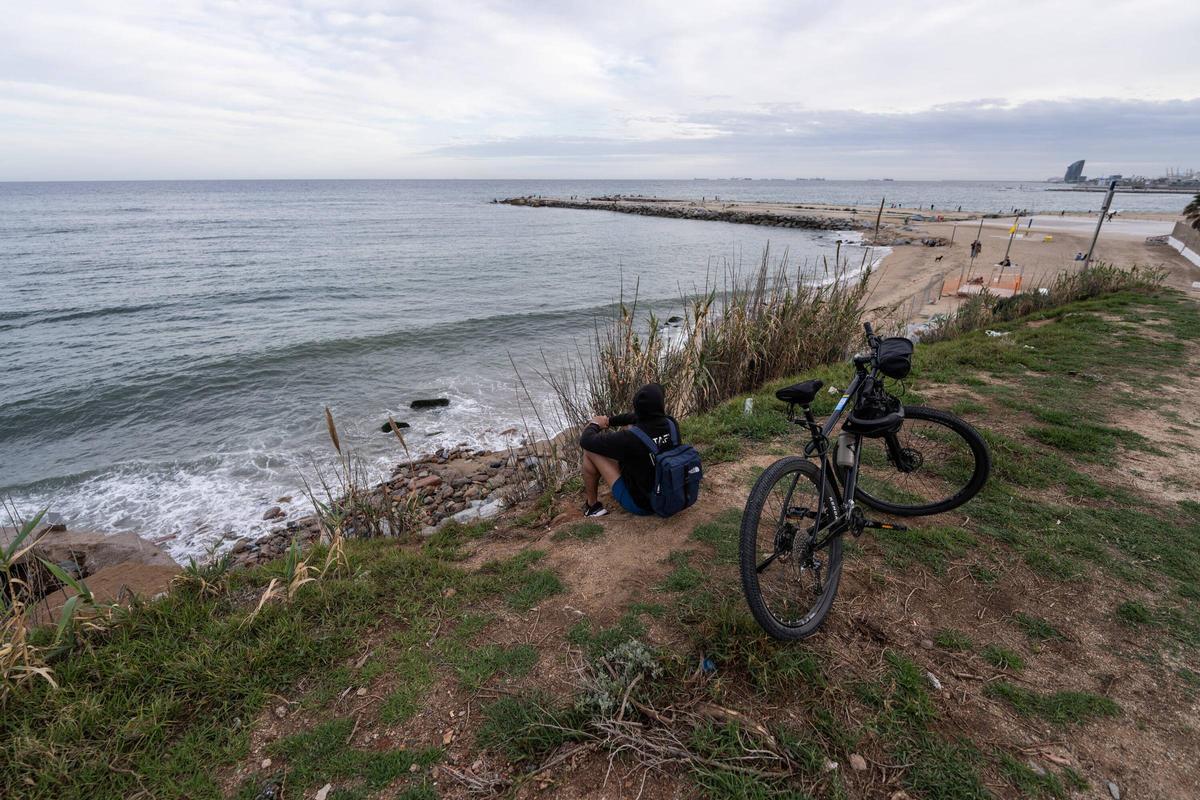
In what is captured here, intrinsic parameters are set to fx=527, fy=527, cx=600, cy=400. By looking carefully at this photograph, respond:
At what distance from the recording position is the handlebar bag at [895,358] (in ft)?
10.8

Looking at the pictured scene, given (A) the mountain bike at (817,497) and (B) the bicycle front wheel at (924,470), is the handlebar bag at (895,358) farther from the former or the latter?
(B) the bicycle front wheel at (924,470)

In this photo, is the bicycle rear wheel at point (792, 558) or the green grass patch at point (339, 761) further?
the bicycle rear wheel at point (792, 558)

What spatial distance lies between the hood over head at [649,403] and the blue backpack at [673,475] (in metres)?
0.12

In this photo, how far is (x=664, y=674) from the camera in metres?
2.84

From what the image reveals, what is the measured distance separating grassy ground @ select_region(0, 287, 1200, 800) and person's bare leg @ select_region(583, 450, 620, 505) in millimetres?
333

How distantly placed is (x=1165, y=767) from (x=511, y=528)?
422cm

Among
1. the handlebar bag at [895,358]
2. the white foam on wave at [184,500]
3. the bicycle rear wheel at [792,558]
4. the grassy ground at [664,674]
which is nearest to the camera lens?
the grassy ground at [664,674]

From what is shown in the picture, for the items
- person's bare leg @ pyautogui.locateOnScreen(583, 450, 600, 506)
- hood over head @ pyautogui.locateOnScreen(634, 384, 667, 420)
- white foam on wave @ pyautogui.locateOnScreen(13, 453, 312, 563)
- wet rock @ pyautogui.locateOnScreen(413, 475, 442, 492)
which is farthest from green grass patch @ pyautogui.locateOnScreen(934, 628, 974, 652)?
white foam on wave @ pyautogui.locateOnScreen(13, 453, 312, 563)

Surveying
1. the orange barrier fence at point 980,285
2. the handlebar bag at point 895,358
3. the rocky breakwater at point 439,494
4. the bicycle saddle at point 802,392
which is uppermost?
the handlebar bag at point 895,358

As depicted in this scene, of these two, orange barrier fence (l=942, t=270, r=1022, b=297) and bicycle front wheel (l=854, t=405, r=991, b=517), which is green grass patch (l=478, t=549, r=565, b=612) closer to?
bicycle front wheel (l=854, t=405, r=991, b=517)

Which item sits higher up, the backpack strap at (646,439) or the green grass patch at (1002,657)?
the backpack strap at (646,439)

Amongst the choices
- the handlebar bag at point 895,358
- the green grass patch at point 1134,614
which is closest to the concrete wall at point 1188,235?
the green grass patch at point 1134,614

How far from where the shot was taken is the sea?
862 centimetres

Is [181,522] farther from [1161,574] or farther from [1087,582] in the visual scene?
[1161,574]
